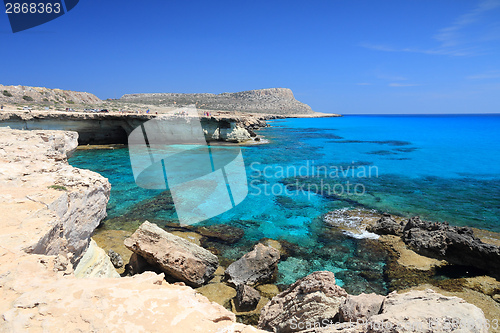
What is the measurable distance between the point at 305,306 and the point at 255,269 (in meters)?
2.69

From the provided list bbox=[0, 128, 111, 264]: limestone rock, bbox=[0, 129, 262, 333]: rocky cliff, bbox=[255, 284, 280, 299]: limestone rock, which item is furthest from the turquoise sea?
bbox=[0, 129, 262, 333]: rocky cliff

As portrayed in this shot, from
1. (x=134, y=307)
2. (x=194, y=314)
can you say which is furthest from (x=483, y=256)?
(x=134, y=307)

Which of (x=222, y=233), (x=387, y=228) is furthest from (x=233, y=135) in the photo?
(x=387, y=228)

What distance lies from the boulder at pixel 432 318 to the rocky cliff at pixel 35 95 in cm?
5641

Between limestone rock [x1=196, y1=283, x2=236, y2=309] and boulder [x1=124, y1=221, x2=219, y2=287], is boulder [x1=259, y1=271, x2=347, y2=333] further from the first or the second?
boulder [x1=124, y1=221, x2=219, y2=287]

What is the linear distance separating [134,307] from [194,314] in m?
0.59

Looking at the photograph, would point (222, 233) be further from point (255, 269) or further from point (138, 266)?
point (138, 266)

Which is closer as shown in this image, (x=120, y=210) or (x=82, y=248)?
(x=82, y=248)

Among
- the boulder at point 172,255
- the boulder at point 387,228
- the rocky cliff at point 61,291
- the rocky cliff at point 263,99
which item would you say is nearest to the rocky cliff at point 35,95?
the boulder at point 172,255

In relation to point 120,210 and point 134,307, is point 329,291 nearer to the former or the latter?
point 134,307

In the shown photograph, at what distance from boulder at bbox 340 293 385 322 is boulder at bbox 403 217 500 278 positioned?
5652 mm

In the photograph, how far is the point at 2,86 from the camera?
49844 mm

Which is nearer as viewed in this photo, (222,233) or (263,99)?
(222,233)

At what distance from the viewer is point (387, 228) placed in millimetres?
9867
